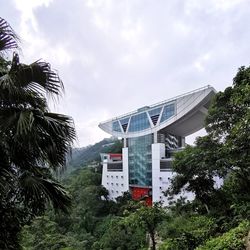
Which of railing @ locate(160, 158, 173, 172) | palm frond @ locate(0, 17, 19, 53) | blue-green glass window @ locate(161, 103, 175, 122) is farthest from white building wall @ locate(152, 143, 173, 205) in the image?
palm frond @ locate(0, 17, 19, 53)

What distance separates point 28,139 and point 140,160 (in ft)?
119

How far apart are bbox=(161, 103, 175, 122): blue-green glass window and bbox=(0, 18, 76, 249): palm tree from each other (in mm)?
34534

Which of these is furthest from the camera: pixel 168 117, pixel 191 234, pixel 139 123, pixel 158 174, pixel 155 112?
pixel 139 123

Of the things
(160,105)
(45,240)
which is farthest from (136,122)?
(45,240)

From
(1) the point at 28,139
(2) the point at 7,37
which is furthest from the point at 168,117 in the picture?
(1) the point at 28,139

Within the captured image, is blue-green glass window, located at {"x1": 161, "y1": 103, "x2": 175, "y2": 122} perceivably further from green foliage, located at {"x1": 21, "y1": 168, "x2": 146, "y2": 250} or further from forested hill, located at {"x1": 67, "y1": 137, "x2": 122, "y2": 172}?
forested hill, located at {"x1": 67, "y1": 137, "x2": 122, "y2": 172}

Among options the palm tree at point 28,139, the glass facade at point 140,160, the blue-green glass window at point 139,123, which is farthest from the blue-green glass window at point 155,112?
the palm tree at point 28,139

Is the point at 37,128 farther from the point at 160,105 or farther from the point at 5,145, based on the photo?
the point at 160,105

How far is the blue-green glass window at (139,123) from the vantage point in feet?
130

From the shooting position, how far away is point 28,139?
3170 mm

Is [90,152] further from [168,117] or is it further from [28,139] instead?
[28,139]

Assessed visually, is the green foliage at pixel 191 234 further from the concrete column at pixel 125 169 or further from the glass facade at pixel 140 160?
the concrete column at pixel 125 169

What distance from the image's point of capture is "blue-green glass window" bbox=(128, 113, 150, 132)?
3977 centimetres

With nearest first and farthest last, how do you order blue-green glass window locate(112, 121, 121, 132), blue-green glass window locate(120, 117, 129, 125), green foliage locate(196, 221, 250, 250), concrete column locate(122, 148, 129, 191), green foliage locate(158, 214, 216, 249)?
green foliage locate(196, 221, 250, 250)
green foliage locate(158, 214, 216, 249)
concrete column locate(122, 148, 129, 191)
blue-green glass window locate(120, 117, 129, 125)
blue-green glass window locate(112, 121, 121, 132)
